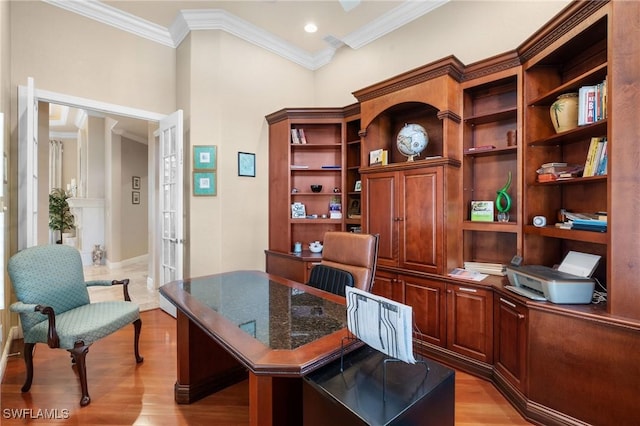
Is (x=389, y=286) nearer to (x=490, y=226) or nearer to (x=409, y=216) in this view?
(x=409, y=216)

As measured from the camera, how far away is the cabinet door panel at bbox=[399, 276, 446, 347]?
2588 mm

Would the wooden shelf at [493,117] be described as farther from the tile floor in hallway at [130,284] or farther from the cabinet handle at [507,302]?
the tile floor in hallway at [130,284]

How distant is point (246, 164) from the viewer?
149 inches

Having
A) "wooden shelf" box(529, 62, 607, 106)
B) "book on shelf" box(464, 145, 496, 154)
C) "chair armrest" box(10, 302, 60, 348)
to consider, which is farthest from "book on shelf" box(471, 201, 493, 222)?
"chair armrest" box(10, 302, 60, 348)

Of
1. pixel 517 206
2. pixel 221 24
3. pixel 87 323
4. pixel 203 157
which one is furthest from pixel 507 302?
pixel 221 24

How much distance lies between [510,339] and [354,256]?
1.18 metres

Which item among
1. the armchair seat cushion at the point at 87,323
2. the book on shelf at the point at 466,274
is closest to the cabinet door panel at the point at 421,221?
the book on shelf at the point at 466,274

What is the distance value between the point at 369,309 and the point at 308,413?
457 mm

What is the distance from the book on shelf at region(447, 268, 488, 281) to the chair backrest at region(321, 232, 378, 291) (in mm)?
812

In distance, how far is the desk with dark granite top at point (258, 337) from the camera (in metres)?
1.19

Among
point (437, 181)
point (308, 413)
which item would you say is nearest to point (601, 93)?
point (437, 181)

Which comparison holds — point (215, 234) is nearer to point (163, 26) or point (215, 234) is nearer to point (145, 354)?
point (145, 354)

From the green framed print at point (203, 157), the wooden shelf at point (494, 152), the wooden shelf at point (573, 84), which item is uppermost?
the wooden shelf at point (573, 84)

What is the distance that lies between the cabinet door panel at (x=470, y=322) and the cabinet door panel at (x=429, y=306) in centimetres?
6
